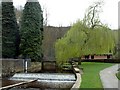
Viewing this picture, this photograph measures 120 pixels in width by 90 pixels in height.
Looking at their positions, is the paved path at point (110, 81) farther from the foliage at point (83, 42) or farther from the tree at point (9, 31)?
the tree at point (9, 31)

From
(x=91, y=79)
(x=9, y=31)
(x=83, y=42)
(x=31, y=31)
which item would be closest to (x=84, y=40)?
(x=83, y=42)

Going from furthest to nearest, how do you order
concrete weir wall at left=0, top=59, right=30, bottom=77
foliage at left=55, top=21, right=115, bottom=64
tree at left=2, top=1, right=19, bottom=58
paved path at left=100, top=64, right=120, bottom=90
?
tree at left=2, top=1, right=19, bottom=58
foliage at left=55, top=21, right=115, bottom=64
concrete weir wall at left=0, top=59, right=30, bottom=77
paved path at left=100, top=64, right=120, bottom=90

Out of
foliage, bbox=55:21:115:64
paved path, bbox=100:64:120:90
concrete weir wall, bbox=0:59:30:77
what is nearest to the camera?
paved path, bbox=100:64:120:90

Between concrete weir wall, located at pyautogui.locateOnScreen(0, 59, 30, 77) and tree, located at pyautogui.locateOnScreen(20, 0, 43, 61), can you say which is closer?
concrete weir wall, located at pyautogui.locateOnScreen(0, 59, 30, 77)

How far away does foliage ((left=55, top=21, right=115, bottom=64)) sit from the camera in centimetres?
2736

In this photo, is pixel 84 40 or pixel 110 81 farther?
pixel 84 40

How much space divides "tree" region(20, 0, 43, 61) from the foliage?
14.2ft

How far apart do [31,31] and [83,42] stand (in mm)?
7672

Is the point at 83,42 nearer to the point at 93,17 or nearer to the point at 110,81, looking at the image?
the point at 93,17

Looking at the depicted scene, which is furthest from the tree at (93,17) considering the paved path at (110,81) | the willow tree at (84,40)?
the paved path at (110,81)

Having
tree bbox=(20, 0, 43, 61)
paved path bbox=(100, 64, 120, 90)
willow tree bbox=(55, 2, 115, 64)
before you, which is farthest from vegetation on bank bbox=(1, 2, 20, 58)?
paved path bbox=(100, 64, 120, 90)

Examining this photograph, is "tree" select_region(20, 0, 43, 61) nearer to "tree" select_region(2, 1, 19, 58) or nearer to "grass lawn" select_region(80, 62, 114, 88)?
"tree" select_region(2, 1, 19, 58)

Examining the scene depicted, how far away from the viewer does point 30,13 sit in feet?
107

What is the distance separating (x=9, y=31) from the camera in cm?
3028
